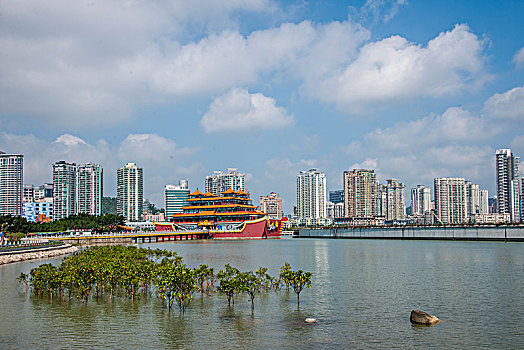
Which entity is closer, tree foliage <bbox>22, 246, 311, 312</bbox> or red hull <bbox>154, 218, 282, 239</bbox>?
tree foliage <bbox>22, 246, 311, 312</bbox>

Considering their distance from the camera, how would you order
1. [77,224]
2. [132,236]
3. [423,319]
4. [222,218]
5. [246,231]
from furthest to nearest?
[222,218]
[246,231]
[77,224]
[132,236]
[423,319]

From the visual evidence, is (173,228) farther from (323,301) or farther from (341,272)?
(323,301)

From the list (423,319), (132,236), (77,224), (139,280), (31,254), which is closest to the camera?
(423,319)

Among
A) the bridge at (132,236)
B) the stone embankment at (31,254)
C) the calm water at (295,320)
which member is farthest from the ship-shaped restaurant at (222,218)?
the calm water at (295,320)

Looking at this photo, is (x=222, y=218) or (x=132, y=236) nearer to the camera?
(x=132, y=236)

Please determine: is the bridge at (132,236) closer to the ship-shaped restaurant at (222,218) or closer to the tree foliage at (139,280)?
the ship-shaped restaurant at (222,218)

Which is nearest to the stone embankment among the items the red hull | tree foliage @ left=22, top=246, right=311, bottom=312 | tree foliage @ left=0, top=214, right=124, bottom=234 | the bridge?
tree foliage @ left=22, top=246, right=311, bottom=312

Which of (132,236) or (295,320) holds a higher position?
(295,320)

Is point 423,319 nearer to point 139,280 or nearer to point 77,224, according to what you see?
point 139,280

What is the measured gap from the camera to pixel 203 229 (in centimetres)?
13662

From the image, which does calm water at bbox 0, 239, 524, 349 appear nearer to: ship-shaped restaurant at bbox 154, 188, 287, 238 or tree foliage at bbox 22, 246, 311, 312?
tree foliage at bbox 22, 246, 311, 312

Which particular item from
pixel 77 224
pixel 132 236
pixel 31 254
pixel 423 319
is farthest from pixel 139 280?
pixel 77 224

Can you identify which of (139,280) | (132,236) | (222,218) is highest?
(222,218)

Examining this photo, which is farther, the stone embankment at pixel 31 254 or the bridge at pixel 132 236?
the bridge at pixel 132 236
